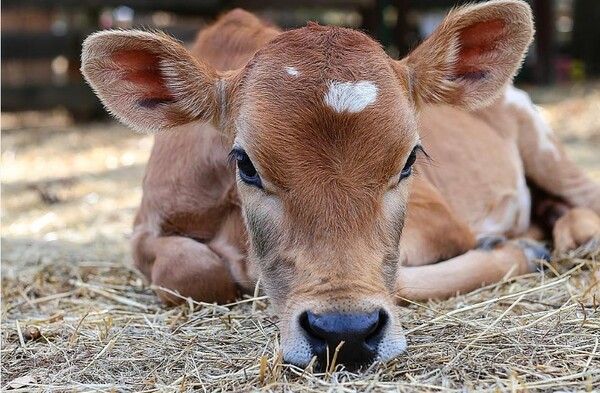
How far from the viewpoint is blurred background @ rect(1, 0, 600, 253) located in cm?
757

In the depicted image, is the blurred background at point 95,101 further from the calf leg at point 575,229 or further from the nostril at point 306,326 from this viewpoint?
the nostril at point 306,326

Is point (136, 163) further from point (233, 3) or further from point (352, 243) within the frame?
point (352, 243)

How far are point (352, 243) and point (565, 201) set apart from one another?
3.57 metres

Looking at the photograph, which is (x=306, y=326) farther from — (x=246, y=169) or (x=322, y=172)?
(x=246, y=169)

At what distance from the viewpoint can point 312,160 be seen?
3.23 m

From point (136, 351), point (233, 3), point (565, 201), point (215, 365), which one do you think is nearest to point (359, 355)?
point (215, 365)

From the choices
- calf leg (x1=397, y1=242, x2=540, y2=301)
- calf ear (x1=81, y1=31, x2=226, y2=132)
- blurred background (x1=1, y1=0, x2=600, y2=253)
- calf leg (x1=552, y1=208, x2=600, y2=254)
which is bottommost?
blurred background (x1=1, y1=0, x2=600, y2=253)

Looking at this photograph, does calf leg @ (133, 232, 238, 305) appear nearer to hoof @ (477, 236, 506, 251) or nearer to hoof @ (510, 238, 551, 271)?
→ hoof @ (477, 236, 506, 251)

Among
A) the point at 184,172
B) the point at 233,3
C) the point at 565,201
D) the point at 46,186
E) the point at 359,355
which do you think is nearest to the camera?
the point at 359,355

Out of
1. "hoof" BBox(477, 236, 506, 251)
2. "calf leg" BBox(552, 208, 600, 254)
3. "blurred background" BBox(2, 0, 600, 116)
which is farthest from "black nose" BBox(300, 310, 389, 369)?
"blurred background" BBox(2, 0, 600, 116)

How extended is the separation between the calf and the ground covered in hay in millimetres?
146

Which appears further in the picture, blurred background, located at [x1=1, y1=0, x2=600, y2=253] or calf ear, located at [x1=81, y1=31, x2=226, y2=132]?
blurred background, located at [x1=1, y1=0, x2=600, y2=253]

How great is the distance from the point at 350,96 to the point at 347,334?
975mm

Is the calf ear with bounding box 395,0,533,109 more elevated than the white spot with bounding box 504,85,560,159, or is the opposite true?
the calf ear with bounding box 395,0,533,109
